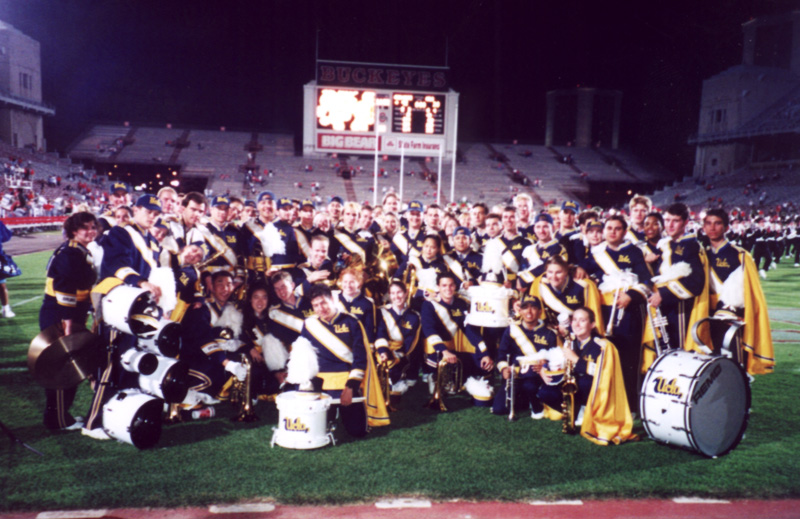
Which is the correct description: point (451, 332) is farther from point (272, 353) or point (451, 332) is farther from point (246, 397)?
point (246, 397)

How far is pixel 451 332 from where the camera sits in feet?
20.3

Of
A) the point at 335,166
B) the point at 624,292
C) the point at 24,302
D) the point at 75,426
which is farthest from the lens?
the point at 335,166

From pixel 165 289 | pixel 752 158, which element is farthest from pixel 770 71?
pixel 165 289

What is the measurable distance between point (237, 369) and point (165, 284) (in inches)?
39.7

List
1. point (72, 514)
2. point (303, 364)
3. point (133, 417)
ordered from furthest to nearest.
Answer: point (303, 364) < point (133, 417) < point (72, 514)

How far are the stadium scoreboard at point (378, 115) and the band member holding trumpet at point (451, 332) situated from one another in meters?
14.3

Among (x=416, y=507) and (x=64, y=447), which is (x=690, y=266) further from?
(x=64, y=447)

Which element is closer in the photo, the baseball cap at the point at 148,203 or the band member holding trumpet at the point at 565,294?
the baseball cap at the point at 148,203

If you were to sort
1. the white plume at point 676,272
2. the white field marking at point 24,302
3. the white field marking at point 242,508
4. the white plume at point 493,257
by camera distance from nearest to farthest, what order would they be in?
the white field marking at point 242,508
the white plume at point 676,272
the white plume at point 493,257
the white field marking at point 24,302

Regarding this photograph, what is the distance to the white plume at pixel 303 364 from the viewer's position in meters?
4.68

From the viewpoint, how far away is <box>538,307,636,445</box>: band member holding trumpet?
4715 millimetres

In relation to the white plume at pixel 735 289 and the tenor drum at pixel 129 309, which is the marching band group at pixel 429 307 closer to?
the white plume at pixel 735 289

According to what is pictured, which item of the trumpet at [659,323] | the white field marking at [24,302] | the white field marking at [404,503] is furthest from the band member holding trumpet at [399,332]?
the white field marking at [24,302]

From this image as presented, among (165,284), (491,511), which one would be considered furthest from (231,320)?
(491,511)
